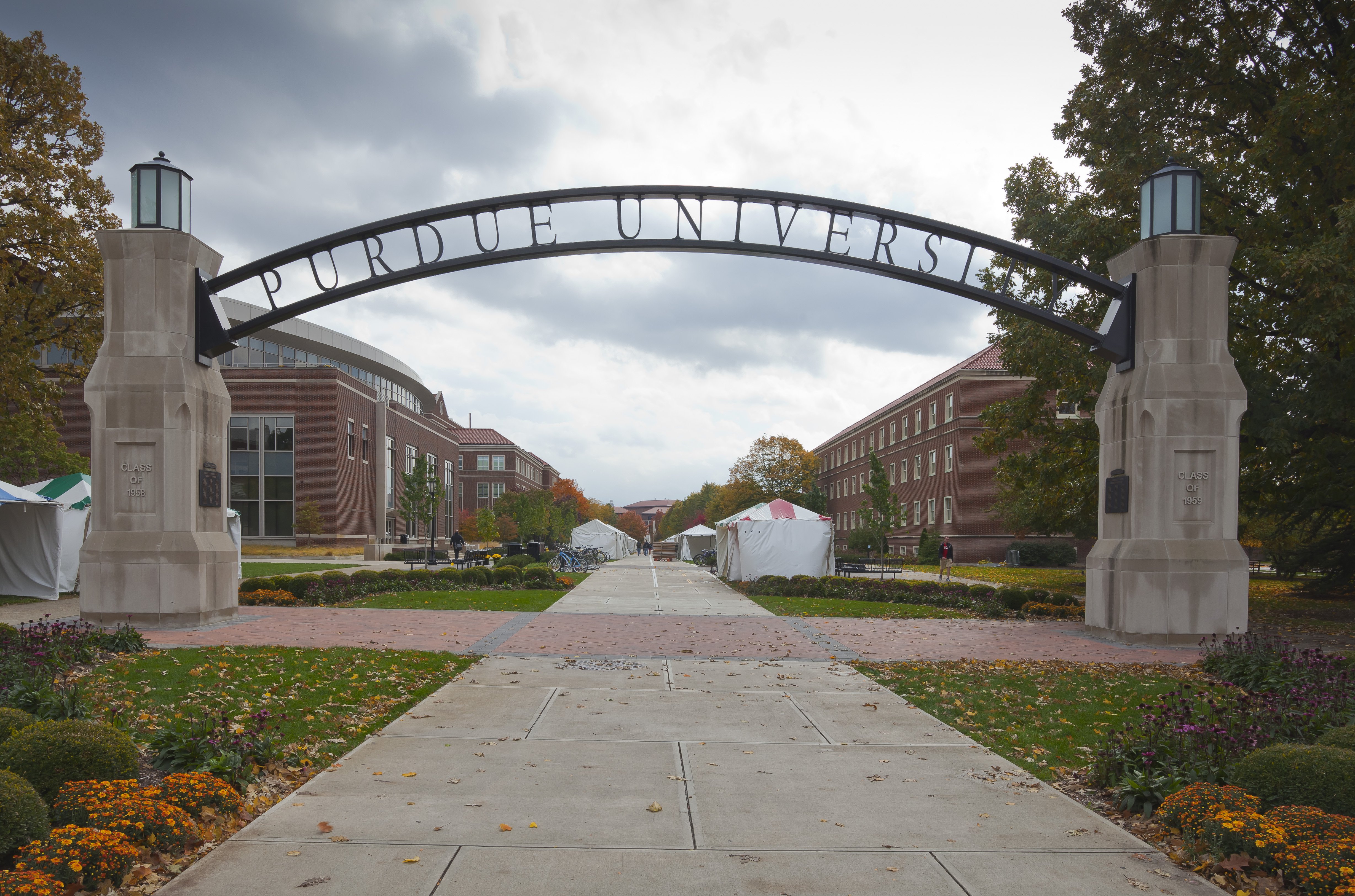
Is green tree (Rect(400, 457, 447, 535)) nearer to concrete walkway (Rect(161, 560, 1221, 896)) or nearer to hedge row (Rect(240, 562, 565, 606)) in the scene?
hedge row (Rect(240, 562, 565, 606))

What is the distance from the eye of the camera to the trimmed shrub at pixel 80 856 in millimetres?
3623

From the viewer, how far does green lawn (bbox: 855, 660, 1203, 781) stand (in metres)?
6.56

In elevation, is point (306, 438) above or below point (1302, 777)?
above

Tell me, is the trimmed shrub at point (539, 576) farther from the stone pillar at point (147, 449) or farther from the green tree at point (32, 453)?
the green tree at point (32, 453)

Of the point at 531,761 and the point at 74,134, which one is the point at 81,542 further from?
the point at 531,761

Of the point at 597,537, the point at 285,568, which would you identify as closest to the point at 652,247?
the point at 285,568

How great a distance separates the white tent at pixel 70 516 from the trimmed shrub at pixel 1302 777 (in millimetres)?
20859

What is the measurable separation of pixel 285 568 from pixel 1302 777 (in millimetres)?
33002

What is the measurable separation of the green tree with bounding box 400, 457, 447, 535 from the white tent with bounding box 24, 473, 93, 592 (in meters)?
30.8

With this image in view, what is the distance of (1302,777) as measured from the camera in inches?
182

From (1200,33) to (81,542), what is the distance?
1042 inches

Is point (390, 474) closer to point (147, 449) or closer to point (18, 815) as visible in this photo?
point (147, 449)

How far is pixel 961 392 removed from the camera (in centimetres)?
5153

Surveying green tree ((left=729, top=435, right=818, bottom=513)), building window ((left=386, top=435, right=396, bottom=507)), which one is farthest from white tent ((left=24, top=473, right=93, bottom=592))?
Answer: green tree ((left=729, top=435, right=818, bottom=513))
